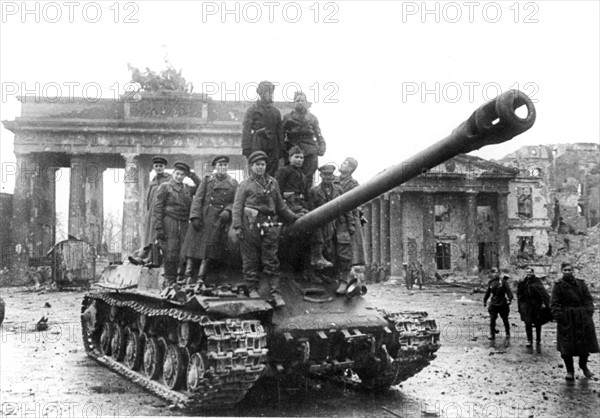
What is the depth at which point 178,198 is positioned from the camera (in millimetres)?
8844

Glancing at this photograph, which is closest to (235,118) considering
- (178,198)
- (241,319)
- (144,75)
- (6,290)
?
(144,75)

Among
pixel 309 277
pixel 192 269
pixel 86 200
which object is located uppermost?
pixel 86 200

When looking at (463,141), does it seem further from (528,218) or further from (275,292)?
(528,218)

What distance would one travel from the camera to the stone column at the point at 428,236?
41.8 m


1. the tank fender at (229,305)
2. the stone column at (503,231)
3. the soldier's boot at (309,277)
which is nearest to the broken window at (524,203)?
the stone column at (503,231)

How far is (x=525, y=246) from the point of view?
47.5 metres

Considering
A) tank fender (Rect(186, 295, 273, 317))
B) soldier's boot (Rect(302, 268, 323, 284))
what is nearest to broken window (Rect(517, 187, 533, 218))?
soldier's boot (Rect(302, 268, 323, 284))

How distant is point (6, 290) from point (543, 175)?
3720cm

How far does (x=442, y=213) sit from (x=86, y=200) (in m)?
23.5

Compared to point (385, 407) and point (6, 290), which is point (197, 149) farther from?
point (385, 407)

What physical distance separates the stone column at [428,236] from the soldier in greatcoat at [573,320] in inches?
1277

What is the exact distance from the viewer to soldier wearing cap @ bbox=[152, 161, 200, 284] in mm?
8594

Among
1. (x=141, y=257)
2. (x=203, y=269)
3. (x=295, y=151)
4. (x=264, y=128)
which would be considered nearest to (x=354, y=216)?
(x=295, y=151)

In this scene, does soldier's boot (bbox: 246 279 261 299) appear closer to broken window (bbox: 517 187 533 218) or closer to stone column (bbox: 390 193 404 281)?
stone column (bbox: 390 193 404 281)
